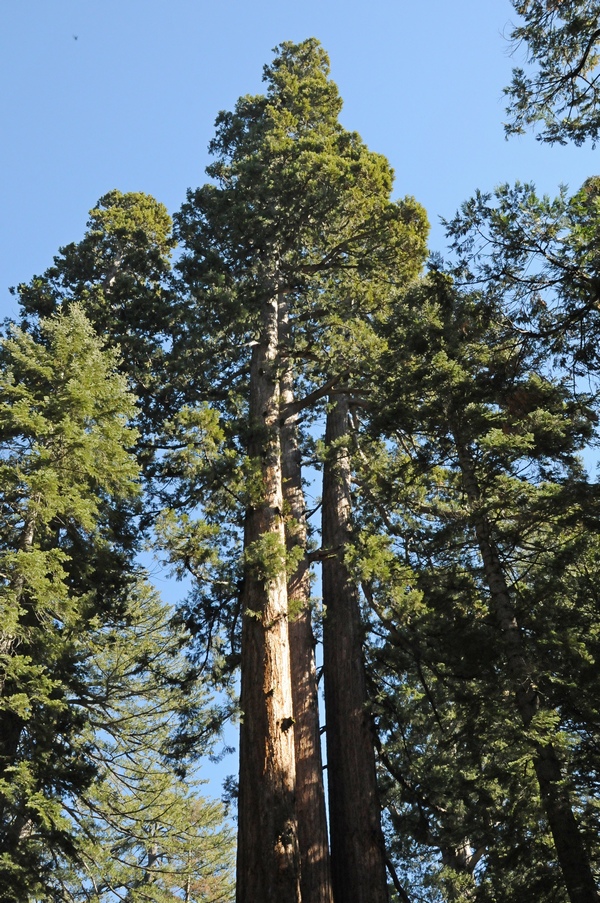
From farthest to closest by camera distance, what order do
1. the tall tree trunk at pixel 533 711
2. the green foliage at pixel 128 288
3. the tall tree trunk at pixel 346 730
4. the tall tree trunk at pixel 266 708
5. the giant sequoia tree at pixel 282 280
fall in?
1. the green foliage at pixel 128 288
2. the giant sequoia tree at pixel 282 280
3. the tall tree trunk at pixel 346 730
4. the tall tree trunk at pixel 266 708
5. the tall tree trunk at pixel 533 711

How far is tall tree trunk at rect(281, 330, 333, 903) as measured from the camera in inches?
308

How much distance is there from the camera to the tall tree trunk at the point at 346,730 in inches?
329

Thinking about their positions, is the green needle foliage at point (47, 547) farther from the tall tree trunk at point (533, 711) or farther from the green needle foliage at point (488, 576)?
the tall tree trunk at point (533, 711)

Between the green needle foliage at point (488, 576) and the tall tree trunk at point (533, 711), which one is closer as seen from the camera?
the tall tree trunk at point (533, 711)

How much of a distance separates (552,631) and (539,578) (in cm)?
122

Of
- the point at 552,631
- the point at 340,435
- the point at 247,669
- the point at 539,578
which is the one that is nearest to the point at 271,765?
the point at 247,669

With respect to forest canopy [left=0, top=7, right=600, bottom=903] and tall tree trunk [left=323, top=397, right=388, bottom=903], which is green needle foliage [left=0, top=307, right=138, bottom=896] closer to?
forest canopy [left=0, top=7, right=600, bottom=903]

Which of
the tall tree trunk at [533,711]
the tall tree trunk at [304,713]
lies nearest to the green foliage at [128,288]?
the tall tree trunk at [304,713]

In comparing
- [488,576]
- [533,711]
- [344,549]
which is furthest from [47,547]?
[533,711]

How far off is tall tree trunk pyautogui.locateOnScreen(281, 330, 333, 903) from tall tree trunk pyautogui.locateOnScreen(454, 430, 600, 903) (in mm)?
2181

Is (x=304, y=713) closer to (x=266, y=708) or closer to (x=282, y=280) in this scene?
(x=266, y=708)

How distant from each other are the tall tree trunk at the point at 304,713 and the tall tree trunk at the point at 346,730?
15.1 inches

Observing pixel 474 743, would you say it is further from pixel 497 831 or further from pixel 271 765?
pixel 271 765

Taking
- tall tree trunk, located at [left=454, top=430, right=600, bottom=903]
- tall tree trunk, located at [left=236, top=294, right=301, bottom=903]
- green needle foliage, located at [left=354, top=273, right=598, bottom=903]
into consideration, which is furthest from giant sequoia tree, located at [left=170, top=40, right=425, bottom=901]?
tall tree trunk, located at [left=454, top=430, right=600, bottom=903]
